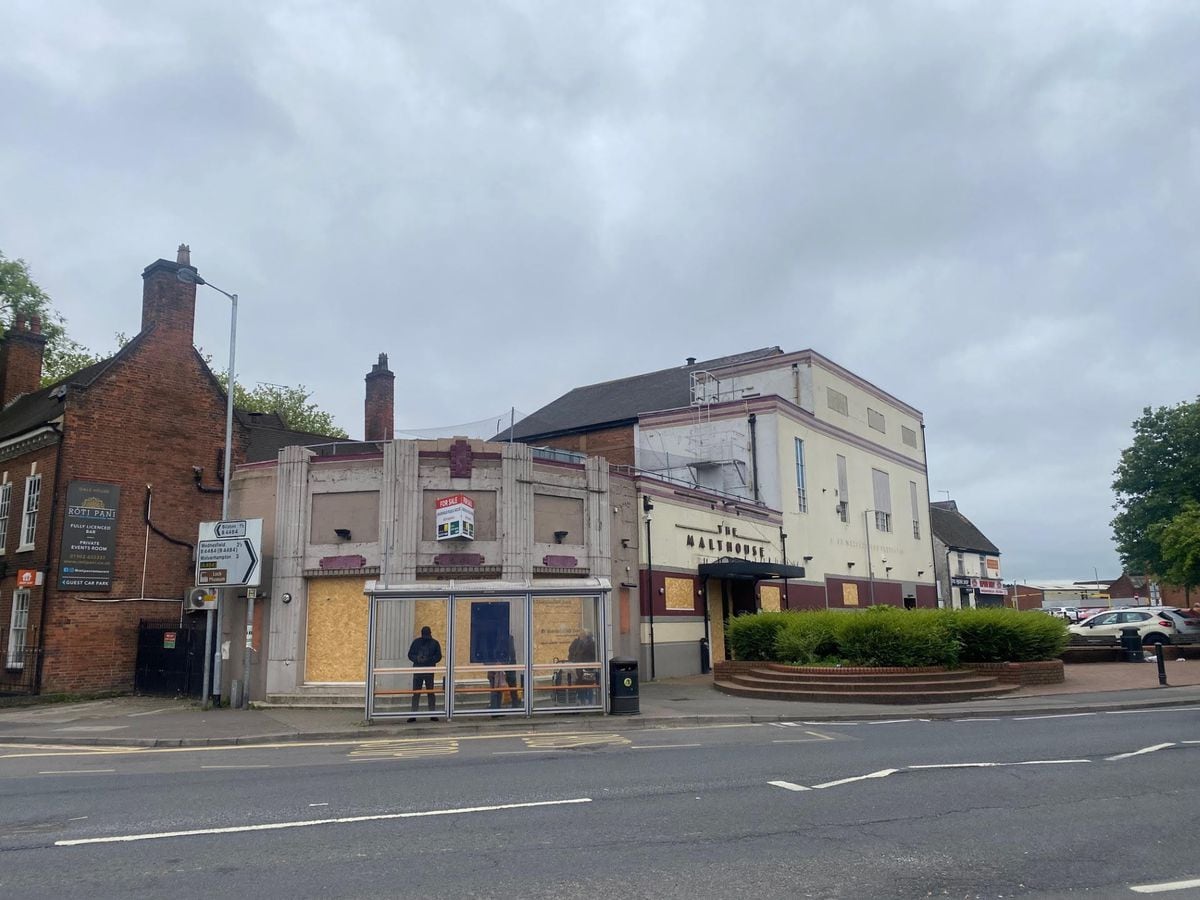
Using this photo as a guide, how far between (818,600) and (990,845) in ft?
94.3

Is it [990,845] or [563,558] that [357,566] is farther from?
[990,845]

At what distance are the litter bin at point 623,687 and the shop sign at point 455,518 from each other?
493 cm

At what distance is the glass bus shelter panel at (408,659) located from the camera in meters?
17.5

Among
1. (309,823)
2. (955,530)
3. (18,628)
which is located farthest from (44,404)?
(955,530)

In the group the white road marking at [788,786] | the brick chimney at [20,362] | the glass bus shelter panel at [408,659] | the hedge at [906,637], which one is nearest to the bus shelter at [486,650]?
the glass bus shelter panel at [408,659]

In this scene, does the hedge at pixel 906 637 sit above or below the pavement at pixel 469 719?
above

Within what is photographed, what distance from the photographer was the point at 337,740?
1591 cm

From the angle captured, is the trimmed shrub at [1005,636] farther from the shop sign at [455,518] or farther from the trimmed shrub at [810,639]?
the shop sign at [455,518]

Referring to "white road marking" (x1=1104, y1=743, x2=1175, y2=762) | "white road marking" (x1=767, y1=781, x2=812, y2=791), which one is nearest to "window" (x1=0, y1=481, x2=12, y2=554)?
"white road marking" (x1=767, y1=781, x2=812, y2=791)

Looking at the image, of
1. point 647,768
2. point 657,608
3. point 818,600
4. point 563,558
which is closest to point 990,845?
point 647,768

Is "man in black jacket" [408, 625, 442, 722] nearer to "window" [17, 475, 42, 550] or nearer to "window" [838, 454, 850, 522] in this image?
"window" [17, 475, 42, 550]

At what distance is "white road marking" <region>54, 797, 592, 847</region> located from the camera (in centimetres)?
786

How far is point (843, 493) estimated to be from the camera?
1528 inches

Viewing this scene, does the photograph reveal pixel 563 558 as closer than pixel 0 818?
No
